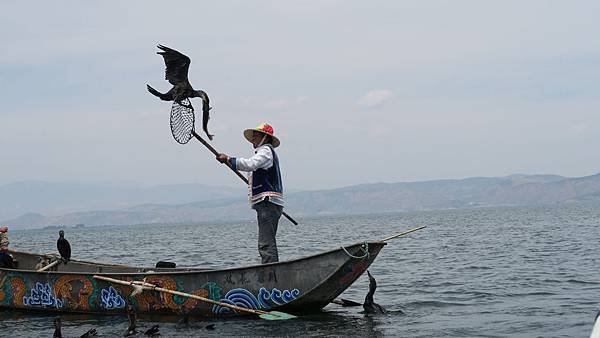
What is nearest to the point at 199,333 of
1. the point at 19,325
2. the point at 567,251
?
the point at 19,325

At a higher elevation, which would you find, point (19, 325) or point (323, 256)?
point (323, 256)

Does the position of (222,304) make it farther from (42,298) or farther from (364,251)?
(42,298)

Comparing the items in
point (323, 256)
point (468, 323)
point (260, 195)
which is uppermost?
point (260, 195)

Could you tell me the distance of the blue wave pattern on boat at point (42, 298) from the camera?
49.9ft

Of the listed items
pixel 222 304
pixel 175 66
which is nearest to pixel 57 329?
pixel 222 304

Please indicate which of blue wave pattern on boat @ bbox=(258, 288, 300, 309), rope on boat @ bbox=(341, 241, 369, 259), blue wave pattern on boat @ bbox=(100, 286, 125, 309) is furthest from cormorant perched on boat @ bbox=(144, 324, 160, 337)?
rope on boat @ bbox=(341, 241, 369, 259)

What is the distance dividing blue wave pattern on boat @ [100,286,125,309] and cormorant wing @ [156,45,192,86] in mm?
3851

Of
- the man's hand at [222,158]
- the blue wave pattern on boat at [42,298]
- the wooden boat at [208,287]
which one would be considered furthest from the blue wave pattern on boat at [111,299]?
the man's hand at [222,158]

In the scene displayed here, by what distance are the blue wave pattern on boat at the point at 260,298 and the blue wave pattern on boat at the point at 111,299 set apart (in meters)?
2.13

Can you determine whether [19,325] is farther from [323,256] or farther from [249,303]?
[323,256]

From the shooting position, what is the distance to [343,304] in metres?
14.7

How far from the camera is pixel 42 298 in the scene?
15.4 m

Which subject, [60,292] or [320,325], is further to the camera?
[60,292]

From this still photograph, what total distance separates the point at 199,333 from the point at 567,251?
62.6 feet
